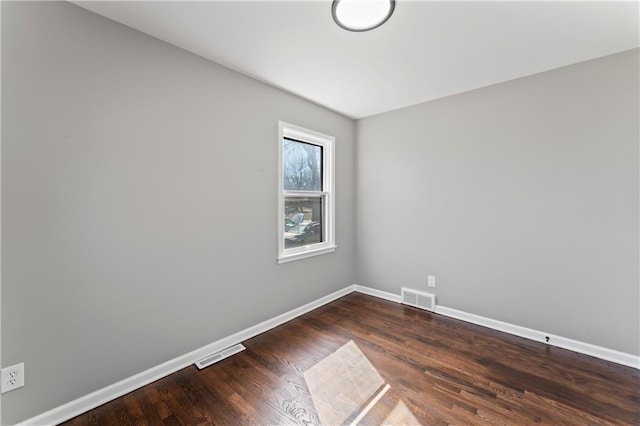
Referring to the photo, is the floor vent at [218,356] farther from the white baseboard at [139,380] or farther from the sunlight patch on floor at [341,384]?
the sunlight patch on floor at [341,384]

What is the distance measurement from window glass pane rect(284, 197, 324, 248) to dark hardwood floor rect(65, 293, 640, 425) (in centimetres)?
103

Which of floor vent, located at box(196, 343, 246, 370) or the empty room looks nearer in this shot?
the empty room

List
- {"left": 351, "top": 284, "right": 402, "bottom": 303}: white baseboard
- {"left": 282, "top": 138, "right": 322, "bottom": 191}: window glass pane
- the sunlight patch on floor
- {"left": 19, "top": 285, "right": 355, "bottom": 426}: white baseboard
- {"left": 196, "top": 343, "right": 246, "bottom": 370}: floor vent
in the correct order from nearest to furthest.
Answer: {"left": 19, "top": 285, "right": 355, "bottom": 426}: white baseboard < the sunlight patch on floor < {"left": 196, "top": 343, "right": 246, "bottom": 370}: floor vent < {"left": 282, "top": 138, "right": 322, "bottom": 191}: window glass pane < {"left": 351, "top": 284, "right": 402, "bottom": 303}: white baseboard

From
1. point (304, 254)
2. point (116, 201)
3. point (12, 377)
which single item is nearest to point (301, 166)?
point (304, 254)

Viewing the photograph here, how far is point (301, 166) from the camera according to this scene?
125 inches

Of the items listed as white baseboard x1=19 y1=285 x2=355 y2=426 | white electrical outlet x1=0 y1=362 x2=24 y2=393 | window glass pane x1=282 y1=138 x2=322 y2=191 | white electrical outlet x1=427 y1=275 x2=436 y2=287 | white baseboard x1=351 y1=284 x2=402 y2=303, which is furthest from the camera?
white baseboard x1=351 y1=284 x2=402 y2=303

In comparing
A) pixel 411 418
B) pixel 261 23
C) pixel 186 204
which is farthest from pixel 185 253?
pixel 411 418

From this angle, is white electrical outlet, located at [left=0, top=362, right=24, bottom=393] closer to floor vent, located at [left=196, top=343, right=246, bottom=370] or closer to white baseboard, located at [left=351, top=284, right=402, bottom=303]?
floor vent, located at [left=196, top=343, right=246, bottom=370]

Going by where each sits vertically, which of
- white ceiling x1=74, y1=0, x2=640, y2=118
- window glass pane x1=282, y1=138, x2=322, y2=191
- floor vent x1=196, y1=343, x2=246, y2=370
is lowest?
floor vent x1=196, y1=343, x2=246, y2=370

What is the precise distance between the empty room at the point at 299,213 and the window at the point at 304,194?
0.04 m

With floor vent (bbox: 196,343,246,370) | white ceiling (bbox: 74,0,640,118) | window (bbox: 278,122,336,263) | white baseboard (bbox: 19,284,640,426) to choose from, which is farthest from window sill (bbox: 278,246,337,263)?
white ceiling (bbox: 74,0,640,118)

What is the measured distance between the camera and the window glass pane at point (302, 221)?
3025mm

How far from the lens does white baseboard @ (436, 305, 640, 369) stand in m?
2.11

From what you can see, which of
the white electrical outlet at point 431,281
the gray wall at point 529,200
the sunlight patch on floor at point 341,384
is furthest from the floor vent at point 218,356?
the white electrical outlet at point 431,281
